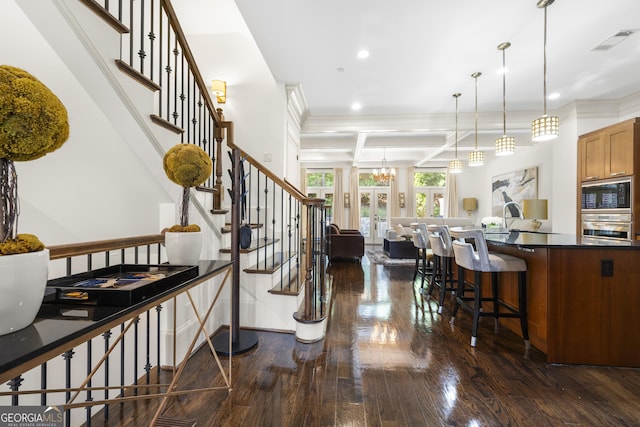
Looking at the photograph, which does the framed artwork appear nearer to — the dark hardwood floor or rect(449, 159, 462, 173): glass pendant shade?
rect(449, 159, 462, 173): glass pendant shade

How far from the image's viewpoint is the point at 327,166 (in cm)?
1011

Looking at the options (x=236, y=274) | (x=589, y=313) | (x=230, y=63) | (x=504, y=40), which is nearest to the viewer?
(x=589, y=313)

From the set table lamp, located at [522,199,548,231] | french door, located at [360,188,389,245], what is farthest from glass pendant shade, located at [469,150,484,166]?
french door, located at [360,188,389,245]

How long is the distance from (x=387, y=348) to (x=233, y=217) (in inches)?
68.1

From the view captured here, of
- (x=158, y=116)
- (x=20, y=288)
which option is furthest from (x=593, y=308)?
(x=158, y=116)

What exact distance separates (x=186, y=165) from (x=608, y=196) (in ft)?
18.4

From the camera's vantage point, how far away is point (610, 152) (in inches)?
159

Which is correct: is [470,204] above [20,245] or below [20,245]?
above

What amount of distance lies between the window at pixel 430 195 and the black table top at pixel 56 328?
1007cm

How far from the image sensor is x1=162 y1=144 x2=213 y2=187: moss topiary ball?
141 centimetres

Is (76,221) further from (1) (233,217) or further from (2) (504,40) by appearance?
(2) (504,40)

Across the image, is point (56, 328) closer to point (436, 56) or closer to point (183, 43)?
point (183, 43)

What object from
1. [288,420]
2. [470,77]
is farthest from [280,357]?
[470,77]

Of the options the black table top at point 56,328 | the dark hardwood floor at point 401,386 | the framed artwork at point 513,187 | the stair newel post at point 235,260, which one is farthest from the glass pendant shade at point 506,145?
the black table top at point 56,328
